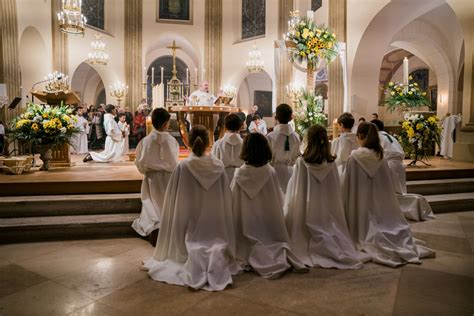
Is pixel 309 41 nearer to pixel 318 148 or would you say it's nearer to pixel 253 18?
pixel 318 148

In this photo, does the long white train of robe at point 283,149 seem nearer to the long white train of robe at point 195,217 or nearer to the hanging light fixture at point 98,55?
the long white train of robe at point 195,217

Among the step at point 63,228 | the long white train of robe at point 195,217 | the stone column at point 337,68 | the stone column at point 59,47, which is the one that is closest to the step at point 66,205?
the step at point 63,228

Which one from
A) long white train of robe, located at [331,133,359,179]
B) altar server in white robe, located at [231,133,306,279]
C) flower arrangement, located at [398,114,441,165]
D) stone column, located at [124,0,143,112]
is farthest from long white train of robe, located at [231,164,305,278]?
stone column, located at [124,0,143,112]

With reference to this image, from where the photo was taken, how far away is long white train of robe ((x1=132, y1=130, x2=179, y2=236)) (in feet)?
14.5

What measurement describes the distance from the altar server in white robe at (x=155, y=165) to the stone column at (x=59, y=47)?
11.6 metres

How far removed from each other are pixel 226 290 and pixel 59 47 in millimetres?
13852

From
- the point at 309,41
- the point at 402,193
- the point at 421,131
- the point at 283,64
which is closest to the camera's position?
the point at 402,193

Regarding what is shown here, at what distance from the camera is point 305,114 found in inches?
318

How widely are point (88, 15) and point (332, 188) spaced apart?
15.5m

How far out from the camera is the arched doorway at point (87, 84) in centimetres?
2079

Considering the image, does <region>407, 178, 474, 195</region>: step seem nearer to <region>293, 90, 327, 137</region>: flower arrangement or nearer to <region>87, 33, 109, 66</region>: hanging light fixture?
<region>293, 90, 327, 137</region>: flower arrangement

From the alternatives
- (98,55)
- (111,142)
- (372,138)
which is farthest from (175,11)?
(372,138)

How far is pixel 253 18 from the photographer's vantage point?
17.8 m

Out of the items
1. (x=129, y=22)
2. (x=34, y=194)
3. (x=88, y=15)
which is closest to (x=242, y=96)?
(x=129, y=22)
